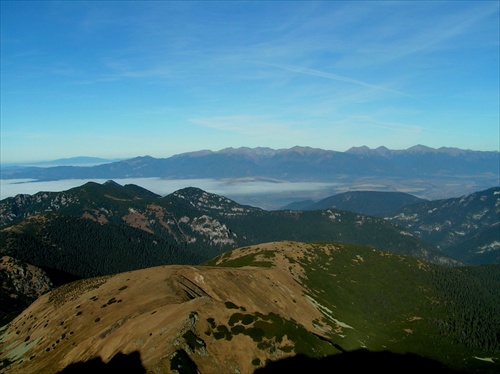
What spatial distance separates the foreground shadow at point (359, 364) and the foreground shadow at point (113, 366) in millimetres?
25856

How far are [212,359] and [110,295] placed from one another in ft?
225

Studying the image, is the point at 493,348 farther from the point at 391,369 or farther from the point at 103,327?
the point at 103,327

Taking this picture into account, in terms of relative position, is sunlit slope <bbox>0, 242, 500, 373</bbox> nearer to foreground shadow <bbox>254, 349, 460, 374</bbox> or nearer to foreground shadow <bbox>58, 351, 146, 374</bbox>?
foreground shadow <bbox>58, 351, 146, 374</bbox>

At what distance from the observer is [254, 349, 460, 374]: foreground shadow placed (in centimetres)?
8275

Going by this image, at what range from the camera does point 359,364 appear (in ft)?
357

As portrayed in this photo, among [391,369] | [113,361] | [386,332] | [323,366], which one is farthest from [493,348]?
[113,361]

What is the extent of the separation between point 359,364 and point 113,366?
2849 inches

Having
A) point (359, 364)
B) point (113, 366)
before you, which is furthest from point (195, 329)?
point (359, 364)

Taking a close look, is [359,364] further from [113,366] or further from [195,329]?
[113,366]

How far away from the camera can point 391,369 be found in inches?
5143

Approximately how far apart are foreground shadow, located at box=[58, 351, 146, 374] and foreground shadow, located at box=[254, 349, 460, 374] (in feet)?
84.8

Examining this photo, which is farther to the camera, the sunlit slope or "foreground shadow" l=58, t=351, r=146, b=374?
the sunlit slope

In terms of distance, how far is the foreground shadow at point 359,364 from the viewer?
82.8 meters

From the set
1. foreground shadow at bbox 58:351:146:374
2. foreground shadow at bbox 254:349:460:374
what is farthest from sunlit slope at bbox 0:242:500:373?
foreground shadow at bbox 254:349:460:374
